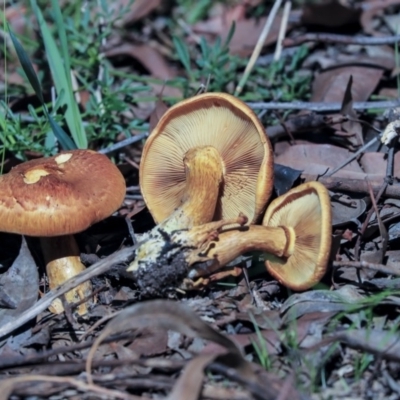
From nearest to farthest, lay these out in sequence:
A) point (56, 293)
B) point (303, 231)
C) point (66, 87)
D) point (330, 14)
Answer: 1. point (56, 293)
2. point (303, 231)
3. point (66, 87)
4. point (330, 14)

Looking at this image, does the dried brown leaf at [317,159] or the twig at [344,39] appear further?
the twig at [344,39]

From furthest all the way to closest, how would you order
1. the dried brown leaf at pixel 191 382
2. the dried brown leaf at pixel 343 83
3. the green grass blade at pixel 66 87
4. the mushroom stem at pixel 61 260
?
the dried brown leaf at pixel 343 83 < the green grass blade at pixel 66 87 < the mushroom stem at pixel 61 260 < the dried brown leaf at pixel 191 382

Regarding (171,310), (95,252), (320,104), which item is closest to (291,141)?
(320,104)

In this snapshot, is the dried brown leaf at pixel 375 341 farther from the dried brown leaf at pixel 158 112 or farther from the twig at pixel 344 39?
the twig at pixel 344 39

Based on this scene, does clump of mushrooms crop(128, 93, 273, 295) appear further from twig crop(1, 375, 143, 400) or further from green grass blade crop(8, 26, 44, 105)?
green grass blade crop(8, 26, 44, 105)

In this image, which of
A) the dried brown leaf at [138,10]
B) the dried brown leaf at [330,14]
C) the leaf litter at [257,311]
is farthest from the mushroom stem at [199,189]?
the dried brown leaf at [138,10]

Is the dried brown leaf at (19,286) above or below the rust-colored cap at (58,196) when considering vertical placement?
below

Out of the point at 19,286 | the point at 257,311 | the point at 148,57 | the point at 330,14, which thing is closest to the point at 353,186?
the point at 257,311

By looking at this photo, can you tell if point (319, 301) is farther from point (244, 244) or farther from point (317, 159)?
point (317, 159)
